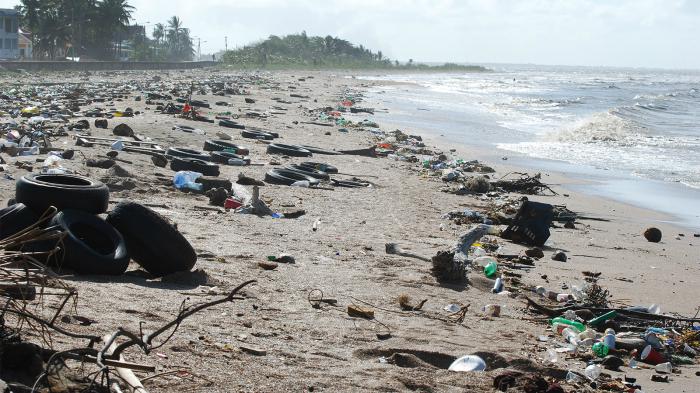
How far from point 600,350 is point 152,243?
3.24m

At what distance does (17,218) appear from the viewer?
5.79 meters

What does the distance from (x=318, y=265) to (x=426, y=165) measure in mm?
9478

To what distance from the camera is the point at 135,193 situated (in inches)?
373

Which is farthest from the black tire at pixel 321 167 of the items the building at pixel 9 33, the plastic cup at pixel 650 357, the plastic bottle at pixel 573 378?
the building at pixel 9 33

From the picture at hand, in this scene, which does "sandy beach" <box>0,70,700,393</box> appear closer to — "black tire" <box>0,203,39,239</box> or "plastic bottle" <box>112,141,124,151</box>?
"plastic bottle" <box>112,141,124,151</box>

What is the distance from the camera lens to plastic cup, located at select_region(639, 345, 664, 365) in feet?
17.5

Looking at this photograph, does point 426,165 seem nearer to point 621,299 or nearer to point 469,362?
point 621,299

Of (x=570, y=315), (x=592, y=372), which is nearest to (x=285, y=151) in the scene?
(x=570, y=315)

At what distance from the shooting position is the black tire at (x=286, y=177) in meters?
11.8

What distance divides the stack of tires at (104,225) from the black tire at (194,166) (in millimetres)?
Result: 5204

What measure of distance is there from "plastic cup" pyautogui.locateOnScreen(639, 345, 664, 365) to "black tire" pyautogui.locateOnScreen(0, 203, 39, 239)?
168 inches

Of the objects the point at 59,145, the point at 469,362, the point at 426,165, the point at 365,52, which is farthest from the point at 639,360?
the point at 365,52

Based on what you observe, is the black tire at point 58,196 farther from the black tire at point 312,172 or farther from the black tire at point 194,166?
the black tire at point 312,172

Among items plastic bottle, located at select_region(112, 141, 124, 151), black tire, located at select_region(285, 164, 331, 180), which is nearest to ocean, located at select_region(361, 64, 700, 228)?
black tire, located at select_region(285, 164, 331, 180)
